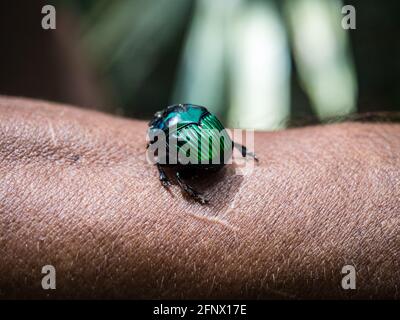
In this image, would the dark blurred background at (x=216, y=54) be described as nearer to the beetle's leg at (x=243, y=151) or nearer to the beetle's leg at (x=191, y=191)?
the beetle's leg at (x=243, y=151)

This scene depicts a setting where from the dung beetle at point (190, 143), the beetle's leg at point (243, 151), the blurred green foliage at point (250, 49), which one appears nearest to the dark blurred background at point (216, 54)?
the blurred green foliage at point (250, 49)

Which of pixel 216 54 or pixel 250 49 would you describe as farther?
pixel 216 54

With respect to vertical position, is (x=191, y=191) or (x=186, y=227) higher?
(x=191, y=191)

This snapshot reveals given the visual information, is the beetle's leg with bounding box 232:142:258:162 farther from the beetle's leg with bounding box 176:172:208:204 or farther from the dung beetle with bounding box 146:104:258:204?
the beetle's leg with bounding box 176:172:208:204

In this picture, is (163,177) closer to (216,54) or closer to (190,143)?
(190,143)

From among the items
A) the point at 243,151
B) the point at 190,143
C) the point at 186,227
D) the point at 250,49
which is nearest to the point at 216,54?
the point at 250,49

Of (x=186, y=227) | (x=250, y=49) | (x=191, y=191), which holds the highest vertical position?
(x=250, y=49)
